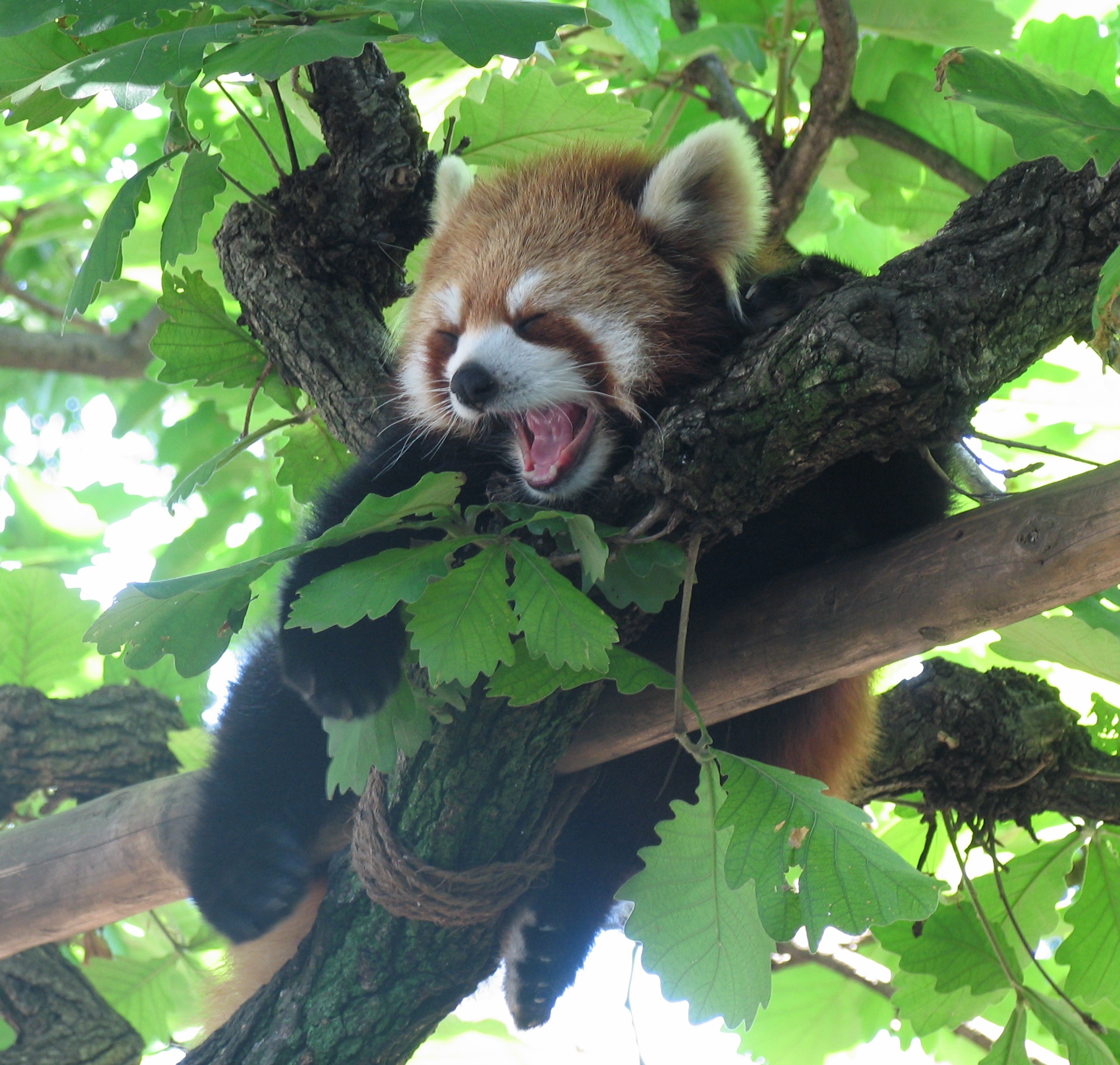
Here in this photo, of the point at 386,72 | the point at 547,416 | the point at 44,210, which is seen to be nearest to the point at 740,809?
the point at 547,416

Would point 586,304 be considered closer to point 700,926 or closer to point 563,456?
point 563,456

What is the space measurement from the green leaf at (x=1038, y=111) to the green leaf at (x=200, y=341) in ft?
4.86

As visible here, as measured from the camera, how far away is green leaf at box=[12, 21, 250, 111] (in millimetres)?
1096

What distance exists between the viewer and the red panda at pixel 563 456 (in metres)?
1.66

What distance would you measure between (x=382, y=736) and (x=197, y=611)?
1.36 feet

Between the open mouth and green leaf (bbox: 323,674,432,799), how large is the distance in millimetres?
446

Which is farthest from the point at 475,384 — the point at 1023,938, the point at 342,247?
the point at 1023,938

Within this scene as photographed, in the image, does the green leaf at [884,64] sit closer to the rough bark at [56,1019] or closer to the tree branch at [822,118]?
the tree branch at [822,118]

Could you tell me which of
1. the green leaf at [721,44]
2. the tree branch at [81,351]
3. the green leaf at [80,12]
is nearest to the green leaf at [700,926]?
the green leaf at [80,12]

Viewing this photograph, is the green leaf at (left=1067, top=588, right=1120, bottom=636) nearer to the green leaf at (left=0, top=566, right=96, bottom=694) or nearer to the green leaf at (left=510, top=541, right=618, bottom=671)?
the green leaf at (left=510, top=541, right=618, bottom=671)

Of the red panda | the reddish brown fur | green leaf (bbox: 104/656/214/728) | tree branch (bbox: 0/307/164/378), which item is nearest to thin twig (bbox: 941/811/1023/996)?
the red panda

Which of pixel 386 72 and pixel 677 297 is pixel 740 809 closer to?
pixel 677 297

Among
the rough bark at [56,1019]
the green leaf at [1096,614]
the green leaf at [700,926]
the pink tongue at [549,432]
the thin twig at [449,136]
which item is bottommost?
the rough bark at [56,1019]

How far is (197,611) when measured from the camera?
1294mm
